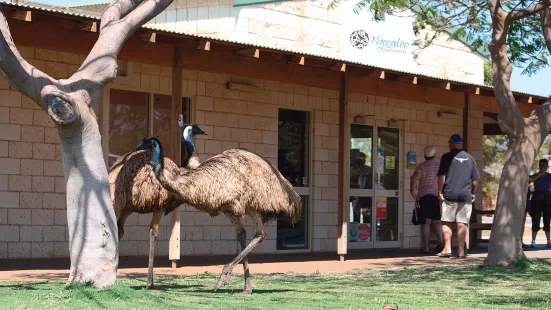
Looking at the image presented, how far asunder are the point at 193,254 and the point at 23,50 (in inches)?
164

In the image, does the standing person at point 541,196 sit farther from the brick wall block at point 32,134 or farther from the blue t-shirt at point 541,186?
the brick wall block at point 32,134

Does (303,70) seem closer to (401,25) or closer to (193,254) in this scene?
(193,254)

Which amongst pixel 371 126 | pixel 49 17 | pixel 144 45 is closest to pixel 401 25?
pixel 371 126

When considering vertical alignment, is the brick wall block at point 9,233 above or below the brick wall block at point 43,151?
below

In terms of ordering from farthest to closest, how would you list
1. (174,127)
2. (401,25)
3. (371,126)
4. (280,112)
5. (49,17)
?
(401,25) → (371,126) → (280,112) → (174,127) → (49,17)

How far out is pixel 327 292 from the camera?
961 cm

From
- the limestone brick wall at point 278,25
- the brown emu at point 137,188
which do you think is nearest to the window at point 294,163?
the limestone brick wall at point 278,25

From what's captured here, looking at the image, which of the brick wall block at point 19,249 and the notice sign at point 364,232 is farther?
the notice sign at point 364,232

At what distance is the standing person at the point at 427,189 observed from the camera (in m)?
16.6

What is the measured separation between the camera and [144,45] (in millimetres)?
12367

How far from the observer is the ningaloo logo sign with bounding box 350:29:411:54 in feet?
67.7

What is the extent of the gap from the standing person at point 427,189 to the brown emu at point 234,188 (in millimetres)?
7400

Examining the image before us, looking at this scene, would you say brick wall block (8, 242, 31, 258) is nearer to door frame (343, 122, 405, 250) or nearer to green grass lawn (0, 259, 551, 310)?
green grass lawn (0, 259, 551, 310)

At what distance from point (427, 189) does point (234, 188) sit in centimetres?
823
